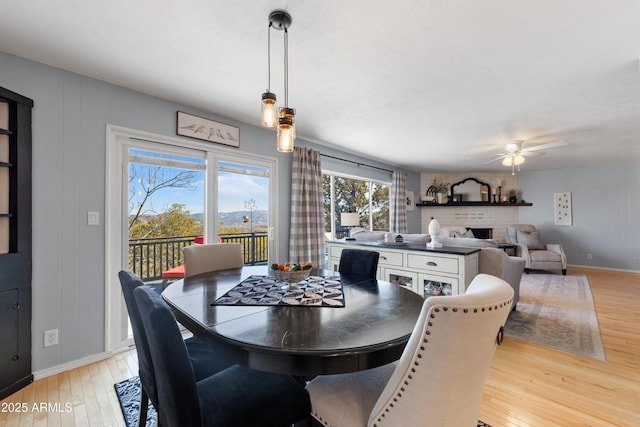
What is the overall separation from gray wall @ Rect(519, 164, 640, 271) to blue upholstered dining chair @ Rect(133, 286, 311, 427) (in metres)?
8.01

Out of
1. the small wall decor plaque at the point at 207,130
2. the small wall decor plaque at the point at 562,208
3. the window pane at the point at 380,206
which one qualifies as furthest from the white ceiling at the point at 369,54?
the small wall decor plaque at the point at 562,208

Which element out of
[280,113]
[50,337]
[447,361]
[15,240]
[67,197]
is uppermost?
[280,113]

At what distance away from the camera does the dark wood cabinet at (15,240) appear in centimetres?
189

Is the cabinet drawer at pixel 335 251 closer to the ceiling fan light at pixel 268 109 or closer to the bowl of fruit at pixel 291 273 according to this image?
the bowl of fruit at pixel 291 273

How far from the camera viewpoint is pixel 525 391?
194 centimetres

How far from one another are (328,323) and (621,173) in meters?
8.12

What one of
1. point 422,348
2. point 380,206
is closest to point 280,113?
point 422,348

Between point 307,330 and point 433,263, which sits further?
point 433,263

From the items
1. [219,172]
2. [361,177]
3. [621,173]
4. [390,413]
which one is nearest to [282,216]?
[219,172]

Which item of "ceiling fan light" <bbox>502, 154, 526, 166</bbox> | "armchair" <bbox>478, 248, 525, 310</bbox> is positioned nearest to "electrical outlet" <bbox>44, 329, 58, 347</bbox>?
"armchair" <bbox>478, 248, 525, 310</bbox>

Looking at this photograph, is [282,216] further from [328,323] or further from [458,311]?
[458,311]

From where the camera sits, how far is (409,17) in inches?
63.4

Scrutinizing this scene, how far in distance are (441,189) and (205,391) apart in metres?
7.47

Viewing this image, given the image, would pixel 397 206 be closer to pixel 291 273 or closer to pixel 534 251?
pixel 534 251
